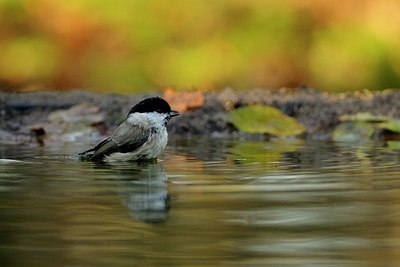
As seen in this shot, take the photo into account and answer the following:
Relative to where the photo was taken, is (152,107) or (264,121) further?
(264,121)

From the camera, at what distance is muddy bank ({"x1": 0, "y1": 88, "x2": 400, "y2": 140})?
31.8ft

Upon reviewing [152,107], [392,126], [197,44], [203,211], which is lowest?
[203,211]

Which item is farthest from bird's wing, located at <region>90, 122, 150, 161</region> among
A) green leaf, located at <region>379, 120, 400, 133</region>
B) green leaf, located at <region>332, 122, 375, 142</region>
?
green leaf, located at <region>379, 120, 400, 133</region>

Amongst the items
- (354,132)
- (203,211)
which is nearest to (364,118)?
(354,132)

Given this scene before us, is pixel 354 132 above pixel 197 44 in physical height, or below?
below

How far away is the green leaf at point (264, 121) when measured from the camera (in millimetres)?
9413

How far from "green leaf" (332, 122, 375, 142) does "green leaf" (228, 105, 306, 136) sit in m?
0.30

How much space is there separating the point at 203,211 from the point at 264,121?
5210 millimetres

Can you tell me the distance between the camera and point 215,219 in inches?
162

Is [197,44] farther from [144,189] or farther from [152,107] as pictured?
[144,189]

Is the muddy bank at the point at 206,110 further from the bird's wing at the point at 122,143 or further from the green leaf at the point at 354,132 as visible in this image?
the bird's wing at the point at 122,143

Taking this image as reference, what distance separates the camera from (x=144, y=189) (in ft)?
17.2

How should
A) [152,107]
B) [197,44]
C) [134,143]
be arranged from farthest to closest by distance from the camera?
1. [197,44]
2. [152,107]
3. [134,143]

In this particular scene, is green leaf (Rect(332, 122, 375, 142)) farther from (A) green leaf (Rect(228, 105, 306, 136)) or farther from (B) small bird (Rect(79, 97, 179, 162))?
(B) small bird (Rect(79, 97, 179, 162))
